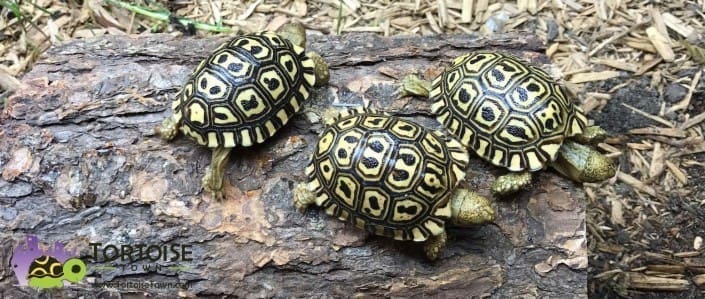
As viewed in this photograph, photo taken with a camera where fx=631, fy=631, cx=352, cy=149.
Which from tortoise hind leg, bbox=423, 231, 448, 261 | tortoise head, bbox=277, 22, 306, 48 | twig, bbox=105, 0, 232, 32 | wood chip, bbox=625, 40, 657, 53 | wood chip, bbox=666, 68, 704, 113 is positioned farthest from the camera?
twig, bbox=105, 0, 232, 32

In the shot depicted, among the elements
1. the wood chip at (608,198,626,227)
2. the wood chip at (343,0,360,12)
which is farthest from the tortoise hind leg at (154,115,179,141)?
the wood chip at (608,198,626,227)

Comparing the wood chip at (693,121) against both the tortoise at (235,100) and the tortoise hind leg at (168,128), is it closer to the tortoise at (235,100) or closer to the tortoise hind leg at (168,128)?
the tortoise at (235,100)

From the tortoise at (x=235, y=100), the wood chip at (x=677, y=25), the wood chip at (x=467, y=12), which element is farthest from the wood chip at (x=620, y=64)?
the tortoise at (x=235, y=100)

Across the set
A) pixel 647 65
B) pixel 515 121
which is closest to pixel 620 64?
pixel 647 65

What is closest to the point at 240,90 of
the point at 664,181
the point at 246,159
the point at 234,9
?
the point at 246,159

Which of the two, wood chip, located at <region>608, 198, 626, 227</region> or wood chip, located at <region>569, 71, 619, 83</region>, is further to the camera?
wood chip, located at <region>569, 71, 619, 83</region>

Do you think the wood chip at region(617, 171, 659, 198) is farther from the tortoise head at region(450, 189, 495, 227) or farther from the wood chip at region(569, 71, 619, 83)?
the tortoise head at region(450, 189, 495, 227)

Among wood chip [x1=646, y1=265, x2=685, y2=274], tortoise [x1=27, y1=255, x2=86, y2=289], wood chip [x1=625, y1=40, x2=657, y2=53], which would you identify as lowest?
wood chip [x1=646, y1=265, x2=685, y2=274]
